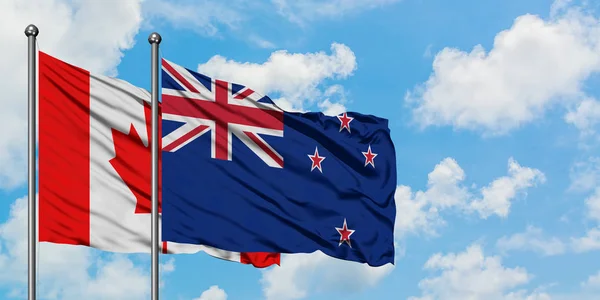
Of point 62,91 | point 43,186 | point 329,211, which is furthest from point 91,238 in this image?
point 329,211

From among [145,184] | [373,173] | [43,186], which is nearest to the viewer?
[43,186]

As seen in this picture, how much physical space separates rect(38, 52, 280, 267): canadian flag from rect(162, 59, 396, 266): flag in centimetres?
46

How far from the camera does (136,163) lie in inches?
672

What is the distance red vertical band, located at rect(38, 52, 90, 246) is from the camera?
15938 millimetres

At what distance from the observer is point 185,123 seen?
1734 cm

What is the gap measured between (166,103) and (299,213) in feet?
11.2

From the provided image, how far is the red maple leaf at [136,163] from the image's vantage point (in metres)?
16.9

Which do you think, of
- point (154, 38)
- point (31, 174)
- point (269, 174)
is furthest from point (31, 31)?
point (269, 174)

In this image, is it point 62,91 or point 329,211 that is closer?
point 62,91

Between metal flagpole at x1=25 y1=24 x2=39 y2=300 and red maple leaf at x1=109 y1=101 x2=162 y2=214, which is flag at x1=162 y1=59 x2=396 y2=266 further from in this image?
metal flagpole at x1=25 y1=24 x2=39 y2=300

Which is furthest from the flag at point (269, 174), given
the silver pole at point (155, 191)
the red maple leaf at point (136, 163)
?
the silver pole at point (155, 191)

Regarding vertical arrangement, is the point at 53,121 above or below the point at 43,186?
above

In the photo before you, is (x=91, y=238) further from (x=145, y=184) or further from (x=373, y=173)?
(x=373, y=173)

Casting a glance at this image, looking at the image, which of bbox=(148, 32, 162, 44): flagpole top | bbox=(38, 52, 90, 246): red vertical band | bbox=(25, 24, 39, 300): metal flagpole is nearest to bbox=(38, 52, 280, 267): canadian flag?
bbox=(38, 52, 90, 246): red vertical band
